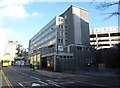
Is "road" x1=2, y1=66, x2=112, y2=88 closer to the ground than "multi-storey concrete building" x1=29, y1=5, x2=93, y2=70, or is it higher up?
closer to the ground

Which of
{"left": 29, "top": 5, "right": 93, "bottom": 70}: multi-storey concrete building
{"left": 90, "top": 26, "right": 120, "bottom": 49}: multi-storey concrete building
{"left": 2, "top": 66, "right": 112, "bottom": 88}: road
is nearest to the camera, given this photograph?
{"left": 2, "top": 66, "right": 112, "bottom": 88}: road

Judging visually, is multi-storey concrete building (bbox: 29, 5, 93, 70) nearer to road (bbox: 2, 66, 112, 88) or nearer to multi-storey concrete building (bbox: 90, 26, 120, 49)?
multi-storey concrete building (bbox: 90, 26, 120, 49)

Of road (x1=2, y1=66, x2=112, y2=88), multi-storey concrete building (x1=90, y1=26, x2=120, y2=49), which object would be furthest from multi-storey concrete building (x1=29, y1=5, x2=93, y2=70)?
road (x1=2, y1=66, x2=112, y2=88)

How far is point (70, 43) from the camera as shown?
291 feet

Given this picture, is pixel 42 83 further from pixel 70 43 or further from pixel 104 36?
pixel 104 36

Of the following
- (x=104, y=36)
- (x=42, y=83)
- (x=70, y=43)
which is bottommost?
(x=42, y=83)

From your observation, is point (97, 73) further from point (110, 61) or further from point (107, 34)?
point (107, 34)

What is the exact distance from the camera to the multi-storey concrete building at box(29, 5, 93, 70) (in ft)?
250

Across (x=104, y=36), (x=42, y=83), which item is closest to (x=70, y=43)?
(x=104, y=36)

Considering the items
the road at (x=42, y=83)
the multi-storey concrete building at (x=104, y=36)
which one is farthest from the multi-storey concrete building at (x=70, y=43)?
the road at (x=42, y=83)

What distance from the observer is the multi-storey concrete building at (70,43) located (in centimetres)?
7631

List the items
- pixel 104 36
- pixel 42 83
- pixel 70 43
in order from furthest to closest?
1. pixel 104 36
2. pixel 70 43
3. pixel 42 83

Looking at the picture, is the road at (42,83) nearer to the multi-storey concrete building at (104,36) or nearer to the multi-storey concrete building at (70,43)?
the multi-storey concrete building at (70,43)

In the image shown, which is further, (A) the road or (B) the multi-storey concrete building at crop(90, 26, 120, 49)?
(B) the multi-storey concrete building at crop(90, 26, 120, 49)
